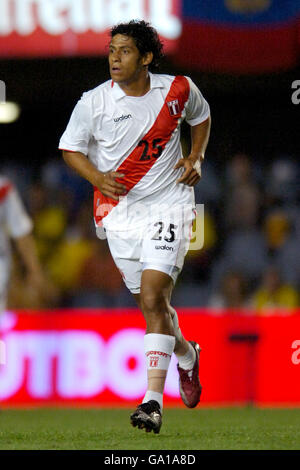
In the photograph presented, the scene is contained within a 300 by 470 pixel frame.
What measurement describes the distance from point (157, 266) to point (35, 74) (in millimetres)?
7136

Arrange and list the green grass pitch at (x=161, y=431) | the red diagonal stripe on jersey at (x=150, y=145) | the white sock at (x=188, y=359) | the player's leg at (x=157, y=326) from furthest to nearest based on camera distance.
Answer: the white sock at (x=188, y=359) → the red diagonal stripe on jersey at (x=150, y=145) → the player's leg at (x=157, y=326) → the green grass pitch at (x=161, y=431)

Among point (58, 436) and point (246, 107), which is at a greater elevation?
point (246, 107)

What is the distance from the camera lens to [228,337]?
9781 mm

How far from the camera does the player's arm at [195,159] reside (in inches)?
237

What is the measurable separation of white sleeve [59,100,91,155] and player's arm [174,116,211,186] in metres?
0.56

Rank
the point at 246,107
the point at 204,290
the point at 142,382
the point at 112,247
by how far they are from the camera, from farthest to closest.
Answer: the point at 246,107 → the point at 204,290 → the point at 142,382 → the point at 112,247

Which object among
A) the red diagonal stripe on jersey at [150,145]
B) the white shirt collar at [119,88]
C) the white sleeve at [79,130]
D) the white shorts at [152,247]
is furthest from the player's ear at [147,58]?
the white shorts at [152,247]

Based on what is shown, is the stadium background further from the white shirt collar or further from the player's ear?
the player's ear

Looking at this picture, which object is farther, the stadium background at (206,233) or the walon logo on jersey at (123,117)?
→ the stadium background at (206,233)

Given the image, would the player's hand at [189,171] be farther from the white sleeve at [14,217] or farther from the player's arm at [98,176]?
the white sleeve at [14,217]

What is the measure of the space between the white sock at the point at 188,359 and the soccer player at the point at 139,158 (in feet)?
1.32

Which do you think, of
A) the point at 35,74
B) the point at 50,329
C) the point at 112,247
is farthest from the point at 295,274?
the point at 112,247

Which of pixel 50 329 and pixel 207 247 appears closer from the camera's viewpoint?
pixel 50 329

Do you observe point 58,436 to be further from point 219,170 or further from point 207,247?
point 219,170
